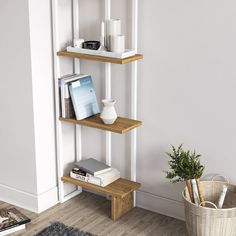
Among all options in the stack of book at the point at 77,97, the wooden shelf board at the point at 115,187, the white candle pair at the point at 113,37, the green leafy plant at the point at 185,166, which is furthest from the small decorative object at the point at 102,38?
the wooden shelf board at the point at 115,187

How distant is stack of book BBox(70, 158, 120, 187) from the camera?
9.36 feet

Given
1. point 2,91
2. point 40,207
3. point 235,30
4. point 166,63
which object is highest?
point 235,30

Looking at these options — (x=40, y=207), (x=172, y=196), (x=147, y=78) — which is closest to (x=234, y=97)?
(x=147, y=78)

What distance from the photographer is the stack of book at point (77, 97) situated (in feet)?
9.20

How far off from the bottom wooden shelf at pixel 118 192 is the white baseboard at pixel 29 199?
0.13 m

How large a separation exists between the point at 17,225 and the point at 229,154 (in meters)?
1.16

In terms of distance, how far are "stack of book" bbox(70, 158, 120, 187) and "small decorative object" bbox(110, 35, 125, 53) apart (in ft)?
2.30

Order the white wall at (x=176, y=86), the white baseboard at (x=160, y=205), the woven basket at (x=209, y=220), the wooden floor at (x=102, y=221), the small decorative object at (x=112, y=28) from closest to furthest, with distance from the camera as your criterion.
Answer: the woven basket at (x=209, y=220) < the white wall at (x=176, y=86) < the small decorative object at (x=112, y=28) < the wooden floor at (x=102, y=221) < the white baseboard at (x=160, y=205)

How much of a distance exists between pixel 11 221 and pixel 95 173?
1.70 feet

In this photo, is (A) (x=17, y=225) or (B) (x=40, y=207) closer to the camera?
(A) (x=17, y=225)

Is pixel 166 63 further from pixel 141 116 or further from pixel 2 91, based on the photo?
pixel 2 91

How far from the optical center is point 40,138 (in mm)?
2830

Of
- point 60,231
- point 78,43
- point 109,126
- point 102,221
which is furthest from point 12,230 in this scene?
point 78,43

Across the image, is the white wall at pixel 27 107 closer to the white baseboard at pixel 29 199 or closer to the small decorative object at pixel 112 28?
the white baseboard at pixel 29 199
